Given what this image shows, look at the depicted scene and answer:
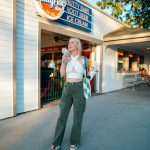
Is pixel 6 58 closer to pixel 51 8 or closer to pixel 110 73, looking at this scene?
pixel 51 8

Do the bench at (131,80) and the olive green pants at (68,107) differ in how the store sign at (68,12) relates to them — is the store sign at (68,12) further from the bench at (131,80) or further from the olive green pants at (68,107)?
the bench at (131,80)

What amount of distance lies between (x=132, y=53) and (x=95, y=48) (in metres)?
5.54

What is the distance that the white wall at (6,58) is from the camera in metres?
5.20

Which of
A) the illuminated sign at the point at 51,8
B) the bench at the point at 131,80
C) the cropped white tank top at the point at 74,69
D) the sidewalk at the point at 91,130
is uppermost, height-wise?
the illuminated sign at the point at 51,8

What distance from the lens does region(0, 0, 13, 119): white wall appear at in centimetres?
520

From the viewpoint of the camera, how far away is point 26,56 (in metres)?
6.03

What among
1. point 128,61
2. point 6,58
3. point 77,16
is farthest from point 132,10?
point 6,58

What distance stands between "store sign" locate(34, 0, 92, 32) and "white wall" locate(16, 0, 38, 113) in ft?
1.21

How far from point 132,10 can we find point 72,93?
21.0 metres

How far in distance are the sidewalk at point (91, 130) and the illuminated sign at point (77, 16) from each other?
3.48 meters

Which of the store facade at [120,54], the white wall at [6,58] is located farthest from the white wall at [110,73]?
the white wall at [6,58]

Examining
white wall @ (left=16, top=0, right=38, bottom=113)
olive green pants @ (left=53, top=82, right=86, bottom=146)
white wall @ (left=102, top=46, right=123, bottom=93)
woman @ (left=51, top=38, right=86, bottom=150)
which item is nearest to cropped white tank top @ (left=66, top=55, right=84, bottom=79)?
woman @ (left=51, top=38, right=86, bottom=150)

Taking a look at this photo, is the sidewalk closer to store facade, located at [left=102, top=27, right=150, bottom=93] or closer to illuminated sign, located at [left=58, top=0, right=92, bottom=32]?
illuminated sign, located at [left=58, top=0, right=92, bottom=32]

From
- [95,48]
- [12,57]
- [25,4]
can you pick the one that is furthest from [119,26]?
[12,57]
